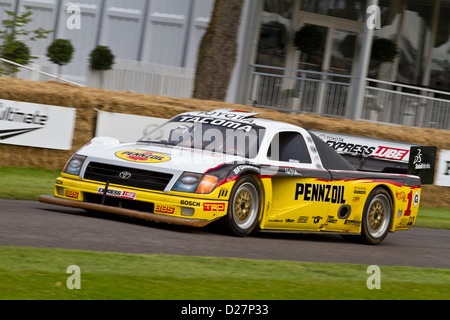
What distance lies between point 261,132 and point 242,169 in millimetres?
1002

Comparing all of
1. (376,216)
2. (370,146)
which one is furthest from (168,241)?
(370,146)

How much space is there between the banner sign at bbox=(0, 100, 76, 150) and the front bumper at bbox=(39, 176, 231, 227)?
5.31 metres

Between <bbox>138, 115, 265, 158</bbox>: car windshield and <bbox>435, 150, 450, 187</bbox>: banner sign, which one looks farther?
<bbox>435, 150, 450, 187</bbox>: banner sign

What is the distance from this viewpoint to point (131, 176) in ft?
28.0

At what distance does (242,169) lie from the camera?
339 inches

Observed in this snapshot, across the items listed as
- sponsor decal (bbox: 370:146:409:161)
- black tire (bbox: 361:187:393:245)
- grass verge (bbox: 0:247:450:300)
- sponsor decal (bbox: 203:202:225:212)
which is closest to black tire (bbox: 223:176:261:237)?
sponsor decal (bbox: 203:202:225:212)

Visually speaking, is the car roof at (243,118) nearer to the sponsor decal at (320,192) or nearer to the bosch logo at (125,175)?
the sponsor decal at (320,192)

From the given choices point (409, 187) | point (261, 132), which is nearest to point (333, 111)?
point (409, 187)

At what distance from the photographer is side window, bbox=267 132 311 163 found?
31.0 feet

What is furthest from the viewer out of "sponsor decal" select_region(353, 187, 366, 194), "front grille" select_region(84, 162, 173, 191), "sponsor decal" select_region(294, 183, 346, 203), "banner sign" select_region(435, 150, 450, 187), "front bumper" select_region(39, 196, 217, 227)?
"banner sign" select_region(435, 150, 450, 187)

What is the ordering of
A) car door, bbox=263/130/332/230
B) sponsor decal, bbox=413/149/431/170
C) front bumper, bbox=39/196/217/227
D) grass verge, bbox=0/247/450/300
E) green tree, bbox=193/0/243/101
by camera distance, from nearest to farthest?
grass verge, bbox=0/247/450/300
front bumper, bbox=39/196/217/227
car door, bbox=263/130/332/230
sponsor decal, bbox=413/149/431/170
green tree, bbox=193/0/243/101

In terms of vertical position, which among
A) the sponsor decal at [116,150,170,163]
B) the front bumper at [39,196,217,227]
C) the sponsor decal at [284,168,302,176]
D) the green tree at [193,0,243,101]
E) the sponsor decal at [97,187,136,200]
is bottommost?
the front bumper at [39,196,217,227]

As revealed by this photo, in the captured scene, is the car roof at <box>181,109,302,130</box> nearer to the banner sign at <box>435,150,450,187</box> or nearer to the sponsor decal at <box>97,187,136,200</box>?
the sponsor decal at <box>97,187,136,200</box>
